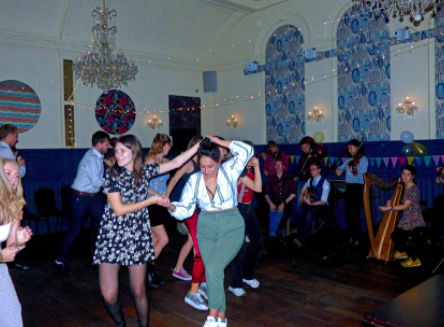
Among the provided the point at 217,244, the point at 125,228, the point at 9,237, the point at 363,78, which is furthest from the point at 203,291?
the point at 363,78

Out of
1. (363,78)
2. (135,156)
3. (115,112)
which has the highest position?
(363,78)

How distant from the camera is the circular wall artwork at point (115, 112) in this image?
9.48m

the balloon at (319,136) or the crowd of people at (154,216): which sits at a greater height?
the balloon at (319,136)

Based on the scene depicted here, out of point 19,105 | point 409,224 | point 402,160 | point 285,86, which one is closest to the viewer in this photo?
point 409,224

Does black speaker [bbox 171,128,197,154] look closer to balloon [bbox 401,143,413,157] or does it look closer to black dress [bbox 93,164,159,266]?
balloon [bbox 401,143,413,157]

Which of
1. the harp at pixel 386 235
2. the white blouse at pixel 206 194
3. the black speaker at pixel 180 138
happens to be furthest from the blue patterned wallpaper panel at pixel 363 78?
the white blouse at pixel 206 194

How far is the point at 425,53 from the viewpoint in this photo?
7188 mm

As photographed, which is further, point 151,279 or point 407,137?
point 407,137

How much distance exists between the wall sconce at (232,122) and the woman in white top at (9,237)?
8.61 m

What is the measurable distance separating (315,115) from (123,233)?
21.5 ft

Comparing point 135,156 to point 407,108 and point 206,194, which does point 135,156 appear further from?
point 407,108

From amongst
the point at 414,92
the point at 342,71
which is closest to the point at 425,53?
the point at 414,92

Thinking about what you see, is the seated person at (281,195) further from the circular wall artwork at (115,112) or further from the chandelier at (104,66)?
the circular wall artwork at (115,112)

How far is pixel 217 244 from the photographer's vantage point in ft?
10.3
